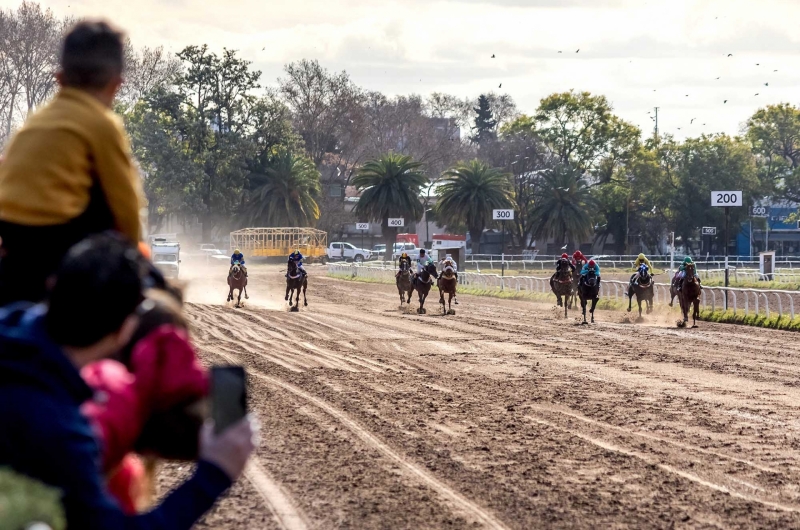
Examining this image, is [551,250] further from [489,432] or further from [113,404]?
[113,404]

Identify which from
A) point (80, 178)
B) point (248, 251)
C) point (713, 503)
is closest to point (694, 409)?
point (713, 503)

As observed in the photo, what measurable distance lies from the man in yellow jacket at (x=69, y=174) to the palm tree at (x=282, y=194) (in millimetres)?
77620

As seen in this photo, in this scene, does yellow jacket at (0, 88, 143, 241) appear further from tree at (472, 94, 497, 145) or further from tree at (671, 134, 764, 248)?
tree at (472, 94, 497, 145)

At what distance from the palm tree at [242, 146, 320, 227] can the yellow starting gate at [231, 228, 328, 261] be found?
325 centimetres

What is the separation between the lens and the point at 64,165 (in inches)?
138

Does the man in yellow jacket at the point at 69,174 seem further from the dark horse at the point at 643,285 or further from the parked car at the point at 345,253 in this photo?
the parked car at the point at 345,253

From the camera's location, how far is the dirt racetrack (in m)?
7.53

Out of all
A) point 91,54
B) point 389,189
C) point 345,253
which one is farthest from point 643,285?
point 345,253

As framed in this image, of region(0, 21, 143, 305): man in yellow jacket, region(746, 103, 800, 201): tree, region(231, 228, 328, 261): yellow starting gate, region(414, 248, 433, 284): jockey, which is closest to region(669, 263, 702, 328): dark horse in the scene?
region(414, 248, 433, 284): jockey

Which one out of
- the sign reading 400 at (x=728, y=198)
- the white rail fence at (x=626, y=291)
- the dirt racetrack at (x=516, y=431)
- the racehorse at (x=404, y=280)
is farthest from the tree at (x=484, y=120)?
the dirt racetrack at (x=516, y=431)

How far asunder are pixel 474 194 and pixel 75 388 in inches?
2681

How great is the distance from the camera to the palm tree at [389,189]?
71.0 m

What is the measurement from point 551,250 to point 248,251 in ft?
84.4

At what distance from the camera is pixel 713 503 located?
306 inches
